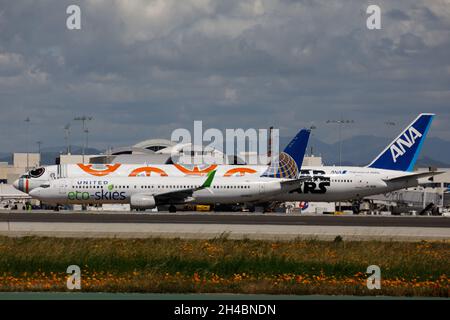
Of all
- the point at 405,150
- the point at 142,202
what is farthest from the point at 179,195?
the point at 405,150

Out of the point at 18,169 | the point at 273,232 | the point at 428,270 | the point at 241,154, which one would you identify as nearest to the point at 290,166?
the point at 273,232

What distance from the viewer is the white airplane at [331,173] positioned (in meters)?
79.3

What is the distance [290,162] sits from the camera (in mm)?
79250

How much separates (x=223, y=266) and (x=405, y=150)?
5722 centimetres

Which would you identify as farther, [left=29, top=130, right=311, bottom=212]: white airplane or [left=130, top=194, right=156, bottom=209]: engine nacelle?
[left=29, top=130, right=311, bottom=212]: white airplane

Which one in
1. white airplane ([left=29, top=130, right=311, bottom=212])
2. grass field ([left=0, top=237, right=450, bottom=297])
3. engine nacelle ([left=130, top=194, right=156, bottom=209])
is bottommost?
grass field ([left=0, top=237, right=450, bottom=297])

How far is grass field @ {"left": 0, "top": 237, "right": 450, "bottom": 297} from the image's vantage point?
78.4 ft

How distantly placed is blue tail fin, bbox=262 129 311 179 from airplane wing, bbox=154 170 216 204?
6730mm

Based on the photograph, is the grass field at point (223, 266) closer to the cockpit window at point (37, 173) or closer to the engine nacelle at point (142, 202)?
the engine nacelle at point (142, 202)

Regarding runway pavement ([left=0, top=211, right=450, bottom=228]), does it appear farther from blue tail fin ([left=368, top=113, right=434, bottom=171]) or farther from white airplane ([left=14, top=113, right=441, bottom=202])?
blue tail fin ([left=368, top=113, right=434, bottom=171])

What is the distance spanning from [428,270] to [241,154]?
126 meters

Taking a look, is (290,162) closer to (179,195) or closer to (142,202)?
(179,195)

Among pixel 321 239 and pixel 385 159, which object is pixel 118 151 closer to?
pixel 385 159

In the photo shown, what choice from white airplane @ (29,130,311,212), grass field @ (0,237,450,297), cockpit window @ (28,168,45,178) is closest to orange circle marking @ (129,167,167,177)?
white airplane @ (29,130,311,212)
